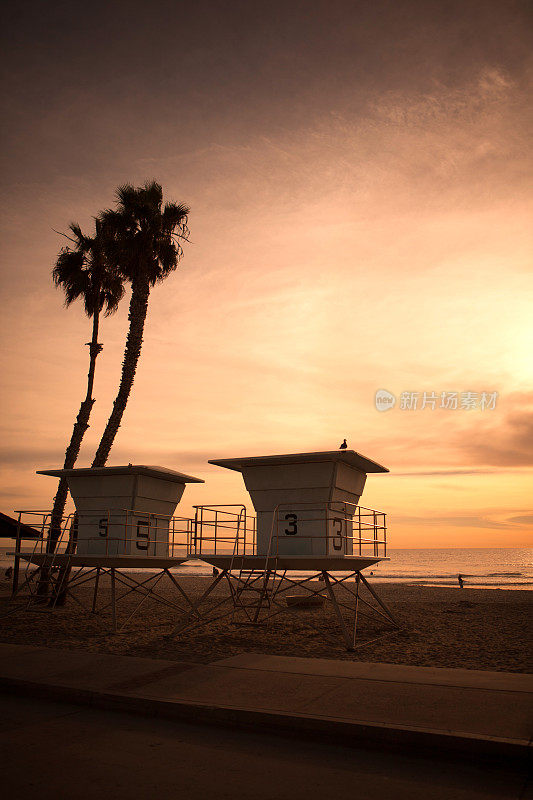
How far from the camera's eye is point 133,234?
24688mm

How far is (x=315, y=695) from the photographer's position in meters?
8.23

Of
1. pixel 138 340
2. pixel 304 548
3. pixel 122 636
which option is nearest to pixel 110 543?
pixel 122 636

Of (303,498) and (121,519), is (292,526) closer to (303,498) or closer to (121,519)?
(303,498)

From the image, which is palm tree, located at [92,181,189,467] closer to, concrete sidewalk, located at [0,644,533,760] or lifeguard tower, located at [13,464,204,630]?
lifeguard tower, located at [13,464,204,630]

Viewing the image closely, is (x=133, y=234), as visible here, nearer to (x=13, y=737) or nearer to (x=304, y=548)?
(x=304, y=548)

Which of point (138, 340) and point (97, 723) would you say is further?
point (138, 340)

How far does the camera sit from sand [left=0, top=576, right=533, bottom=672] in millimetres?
12375

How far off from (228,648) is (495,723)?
729 centimetres

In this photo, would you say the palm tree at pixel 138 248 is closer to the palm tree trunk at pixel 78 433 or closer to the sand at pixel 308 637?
the palm tree trunk at pixel 78 433

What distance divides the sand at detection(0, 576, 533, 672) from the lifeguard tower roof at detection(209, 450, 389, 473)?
13.0ft

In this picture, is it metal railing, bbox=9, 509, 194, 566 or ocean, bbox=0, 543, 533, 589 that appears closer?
metal railing, bbox=9, 509, 194, 566

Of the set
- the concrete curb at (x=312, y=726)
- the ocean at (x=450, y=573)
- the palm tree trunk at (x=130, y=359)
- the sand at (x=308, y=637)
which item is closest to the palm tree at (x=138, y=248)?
the palm tree trunk at (x=130, y=359)

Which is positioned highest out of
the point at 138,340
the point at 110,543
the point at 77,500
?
the point at 138,340

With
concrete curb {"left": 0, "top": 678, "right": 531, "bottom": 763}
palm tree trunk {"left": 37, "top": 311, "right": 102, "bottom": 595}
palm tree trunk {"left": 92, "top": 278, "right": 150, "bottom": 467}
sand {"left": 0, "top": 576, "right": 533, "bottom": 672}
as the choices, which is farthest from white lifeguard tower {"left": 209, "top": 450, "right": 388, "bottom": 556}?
palm tree trunk {"left": 37, "top": 311, "right": 102, "bottom": 595}
